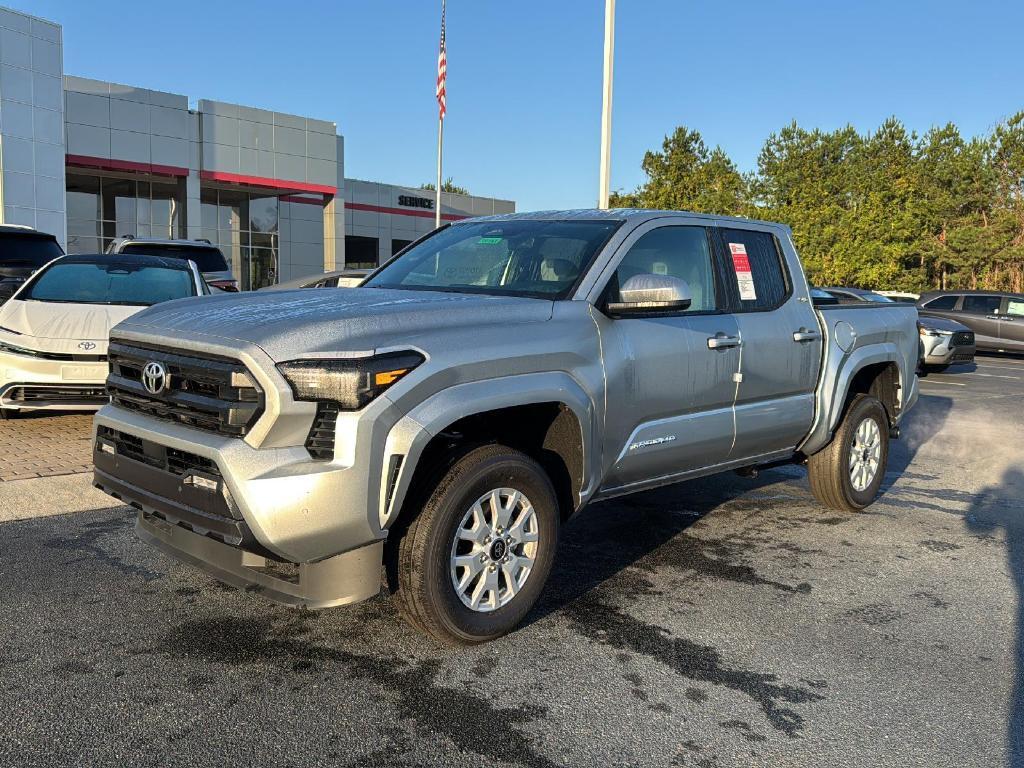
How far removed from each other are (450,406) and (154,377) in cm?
124

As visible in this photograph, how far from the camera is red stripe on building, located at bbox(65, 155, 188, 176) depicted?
2762 cm

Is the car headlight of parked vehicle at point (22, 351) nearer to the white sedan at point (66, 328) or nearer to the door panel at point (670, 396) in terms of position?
the white sedan at point (66, 328)

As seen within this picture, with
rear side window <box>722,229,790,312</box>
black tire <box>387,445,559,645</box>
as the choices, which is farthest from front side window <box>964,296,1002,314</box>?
black tire <box>387,445,559,645</box>

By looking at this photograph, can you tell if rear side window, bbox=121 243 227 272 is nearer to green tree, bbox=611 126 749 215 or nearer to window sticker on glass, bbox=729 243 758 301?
window sticker on glass, bbox=729 243 758 301

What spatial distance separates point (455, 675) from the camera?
3498mm


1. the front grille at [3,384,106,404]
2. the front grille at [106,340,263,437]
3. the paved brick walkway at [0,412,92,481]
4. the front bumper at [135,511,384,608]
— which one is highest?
the front grille at [106,340,263,437]

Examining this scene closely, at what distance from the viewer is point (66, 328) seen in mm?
7715

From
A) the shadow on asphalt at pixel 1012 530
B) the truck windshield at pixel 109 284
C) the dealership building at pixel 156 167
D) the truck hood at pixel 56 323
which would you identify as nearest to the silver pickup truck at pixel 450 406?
the shadow on asphalt at pixel 1012 530

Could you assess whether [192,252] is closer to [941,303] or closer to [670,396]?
[670,396]

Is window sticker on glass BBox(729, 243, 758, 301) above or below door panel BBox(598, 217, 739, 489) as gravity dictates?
above

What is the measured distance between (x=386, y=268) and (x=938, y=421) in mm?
8457

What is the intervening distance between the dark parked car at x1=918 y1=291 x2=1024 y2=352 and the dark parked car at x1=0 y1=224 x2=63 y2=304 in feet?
60.7

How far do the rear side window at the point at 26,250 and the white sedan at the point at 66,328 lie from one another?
7.94 feet

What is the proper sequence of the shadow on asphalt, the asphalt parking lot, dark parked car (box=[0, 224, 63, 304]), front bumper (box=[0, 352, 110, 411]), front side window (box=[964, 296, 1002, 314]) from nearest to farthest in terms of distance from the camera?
1. the asphalt parking lot
2. the shadow on asphalt
3. front bumper (box=[0, 352, 110, 411])
4. dark parked car (box=[0, 224, 63, 304])
5. front side window (box=[964, 296, 1002, 314])
